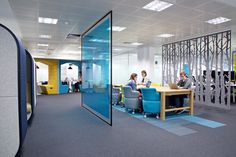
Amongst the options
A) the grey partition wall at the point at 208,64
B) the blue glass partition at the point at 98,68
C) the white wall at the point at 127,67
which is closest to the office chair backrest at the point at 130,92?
the blue glass partition at the point at 98,68

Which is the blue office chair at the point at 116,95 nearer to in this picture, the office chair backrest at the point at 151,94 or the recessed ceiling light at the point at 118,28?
the office chair backrest at the point at 151,94

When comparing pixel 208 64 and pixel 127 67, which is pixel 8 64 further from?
pixel 127 67

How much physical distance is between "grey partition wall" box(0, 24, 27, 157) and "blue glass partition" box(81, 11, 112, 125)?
2356 mm

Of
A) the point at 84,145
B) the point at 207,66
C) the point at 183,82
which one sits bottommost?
the point at 84,145

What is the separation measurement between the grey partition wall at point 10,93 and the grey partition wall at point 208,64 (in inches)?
285

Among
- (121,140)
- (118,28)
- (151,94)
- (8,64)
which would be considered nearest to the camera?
(8,64)

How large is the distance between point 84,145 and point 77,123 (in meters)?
1.56

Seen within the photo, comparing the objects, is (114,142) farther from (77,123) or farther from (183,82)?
(183,82)

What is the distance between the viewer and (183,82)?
20.7 ft

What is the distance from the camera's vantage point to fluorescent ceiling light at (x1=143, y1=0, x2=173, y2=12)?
4580 mm

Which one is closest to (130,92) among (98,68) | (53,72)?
(98,68)

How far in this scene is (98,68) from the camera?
5523 mm

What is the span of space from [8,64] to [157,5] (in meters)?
4.01

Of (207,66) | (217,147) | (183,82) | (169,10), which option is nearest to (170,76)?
(207,66)
